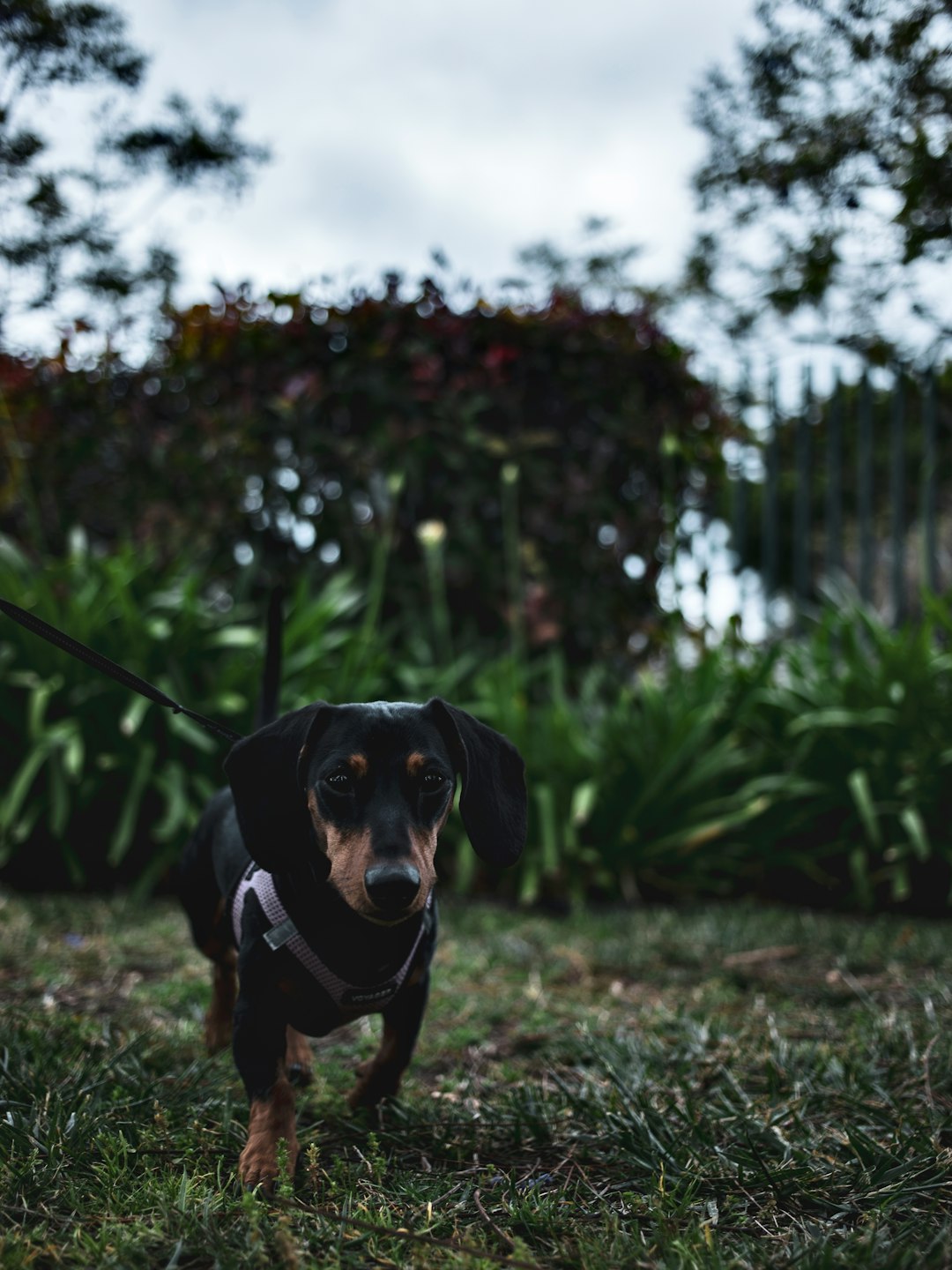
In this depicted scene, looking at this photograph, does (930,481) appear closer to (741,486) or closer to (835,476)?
(835,476)

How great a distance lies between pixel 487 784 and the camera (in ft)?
5.74

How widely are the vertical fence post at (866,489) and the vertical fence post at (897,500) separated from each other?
130 millimetres

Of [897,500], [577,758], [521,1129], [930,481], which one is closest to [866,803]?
[577,758]

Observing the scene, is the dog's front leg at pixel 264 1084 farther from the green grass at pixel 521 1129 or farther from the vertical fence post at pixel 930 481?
the vertical fence post at pixel 930 481

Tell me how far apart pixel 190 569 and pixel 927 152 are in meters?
3.43

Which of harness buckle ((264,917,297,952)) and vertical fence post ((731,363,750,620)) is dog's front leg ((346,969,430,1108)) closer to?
harness buckle ((264,917,297,952))

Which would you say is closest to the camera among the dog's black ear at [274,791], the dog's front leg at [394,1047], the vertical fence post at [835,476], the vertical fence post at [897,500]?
the dog's black ear at [274,791]

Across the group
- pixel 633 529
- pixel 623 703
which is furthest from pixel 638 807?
pixel 633 529

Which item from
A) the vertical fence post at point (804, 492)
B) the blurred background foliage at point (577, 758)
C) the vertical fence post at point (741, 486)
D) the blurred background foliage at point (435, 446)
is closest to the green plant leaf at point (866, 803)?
the blurred background foliage at point (577, 758)

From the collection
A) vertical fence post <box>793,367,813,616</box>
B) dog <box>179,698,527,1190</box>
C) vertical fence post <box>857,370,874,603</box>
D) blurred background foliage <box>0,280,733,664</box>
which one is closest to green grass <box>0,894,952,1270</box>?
dog <box>179,698,527,1190</box>

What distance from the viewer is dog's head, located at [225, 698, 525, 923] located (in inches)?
62.8

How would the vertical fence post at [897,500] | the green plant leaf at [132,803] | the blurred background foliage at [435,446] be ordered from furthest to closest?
1. the vertical fence post at [897,500]
2. the blurred background foliage at [435,446]
3. the green plant leaf at [132,803]

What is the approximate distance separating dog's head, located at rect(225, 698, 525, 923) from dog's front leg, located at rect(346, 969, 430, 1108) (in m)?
0.33

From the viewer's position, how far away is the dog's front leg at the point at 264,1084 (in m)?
1.62
